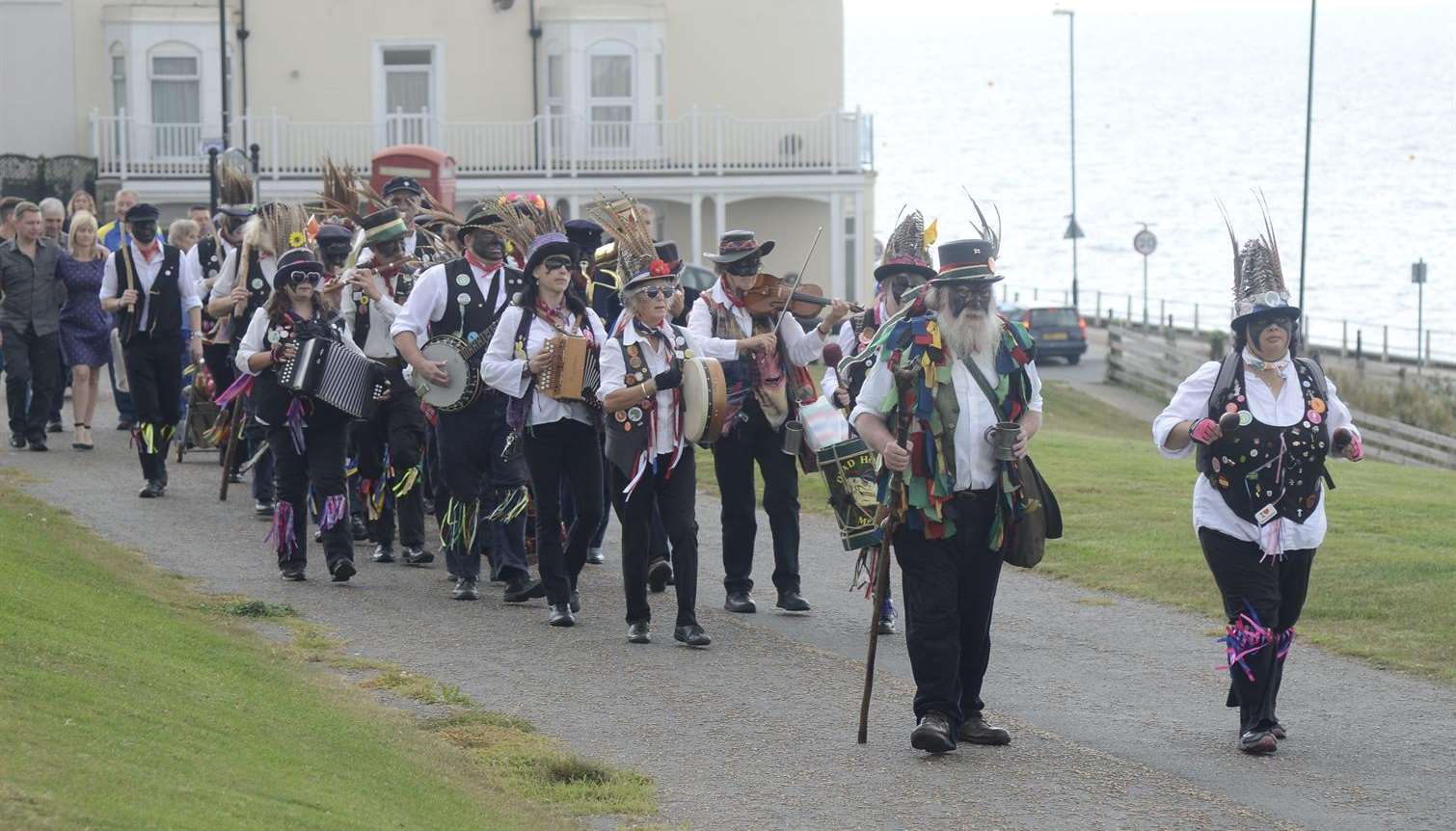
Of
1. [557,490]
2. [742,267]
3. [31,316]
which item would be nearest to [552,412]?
[557,490]

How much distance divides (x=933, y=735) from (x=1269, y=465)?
1835 millimetres

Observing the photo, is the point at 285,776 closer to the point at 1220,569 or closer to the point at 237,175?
the point at 1220,569

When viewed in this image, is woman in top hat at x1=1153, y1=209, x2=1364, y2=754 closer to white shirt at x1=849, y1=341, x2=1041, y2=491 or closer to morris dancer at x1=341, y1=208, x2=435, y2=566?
white shirt at x1=849, y1=341, x2=1041, y2=491

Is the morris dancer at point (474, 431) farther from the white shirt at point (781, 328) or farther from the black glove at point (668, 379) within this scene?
the black glove at point (668, 379)

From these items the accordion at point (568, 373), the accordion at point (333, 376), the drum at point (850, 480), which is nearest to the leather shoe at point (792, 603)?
the drum at point (850, 480)

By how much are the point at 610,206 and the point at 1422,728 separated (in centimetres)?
603

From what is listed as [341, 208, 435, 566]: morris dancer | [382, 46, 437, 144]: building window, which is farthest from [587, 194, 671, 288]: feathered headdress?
[382, 46, 437, 144]: building window

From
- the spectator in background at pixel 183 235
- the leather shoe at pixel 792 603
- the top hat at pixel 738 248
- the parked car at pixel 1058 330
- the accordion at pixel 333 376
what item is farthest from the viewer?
the parked car at pixel 1058 330

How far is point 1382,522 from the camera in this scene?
1530 cm

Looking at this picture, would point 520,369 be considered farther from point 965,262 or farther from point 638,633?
point 965,262

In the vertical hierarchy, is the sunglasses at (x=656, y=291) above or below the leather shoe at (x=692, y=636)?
above

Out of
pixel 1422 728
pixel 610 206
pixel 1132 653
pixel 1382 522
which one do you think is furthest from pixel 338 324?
pixel 1382 522

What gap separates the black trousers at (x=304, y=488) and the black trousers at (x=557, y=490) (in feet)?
5.57

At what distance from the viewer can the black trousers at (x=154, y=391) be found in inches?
612
